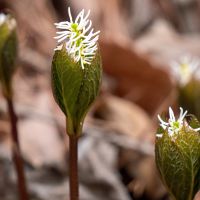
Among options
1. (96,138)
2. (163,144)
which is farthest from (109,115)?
(163,144)

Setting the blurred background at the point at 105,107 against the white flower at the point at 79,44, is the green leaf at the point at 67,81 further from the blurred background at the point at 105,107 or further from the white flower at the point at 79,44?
the blurred background at the point at 105,107

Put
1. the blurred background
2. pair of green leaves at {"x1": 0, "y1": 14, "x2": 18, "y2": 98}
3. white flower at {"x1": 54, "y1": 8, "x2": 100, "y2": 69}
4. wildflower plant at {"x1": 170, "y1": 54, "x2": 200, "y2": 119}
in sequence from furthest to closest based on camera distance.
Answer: the blurred background → wildflower plant at {"x1": 170, "y1": 54, "x2": 200, "y2": 119} → pair of green leaves at {"x1": 0, "y1": 14, "x2": 18, "y2": 98} → white flower at {"x1": 54, "y1": 8, "x2": 100, "y2": 69}

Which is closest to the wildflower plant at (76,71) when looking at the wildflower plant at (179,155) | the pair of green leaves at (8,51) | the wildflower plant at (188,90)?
the wildflower plant at (179,155)

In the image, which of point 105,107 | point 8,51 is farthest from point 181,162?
point 105,107

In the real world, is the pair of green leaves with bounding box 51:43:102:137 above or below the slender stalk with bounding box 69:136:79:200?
above

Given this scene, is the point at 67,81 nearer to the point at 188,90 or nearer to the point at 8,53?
the point at 8,53

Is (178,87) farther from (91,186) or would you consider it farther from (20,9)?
(20,9)

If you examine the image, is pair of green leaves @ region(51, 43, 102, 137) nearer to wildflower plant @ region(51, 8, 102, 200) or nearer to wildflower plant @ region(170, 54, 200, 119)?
wildflower plant @ region(51, 8, 102, 200)

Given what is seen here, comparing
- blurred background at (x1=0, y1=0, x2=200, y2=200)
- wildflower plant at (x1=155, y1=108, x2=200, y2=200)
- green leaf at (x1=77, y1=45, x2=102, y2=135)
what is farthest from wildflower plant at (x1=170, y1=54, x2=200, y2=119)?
green leaf at (x1=77, y1=45, x2=102, y2=135)
